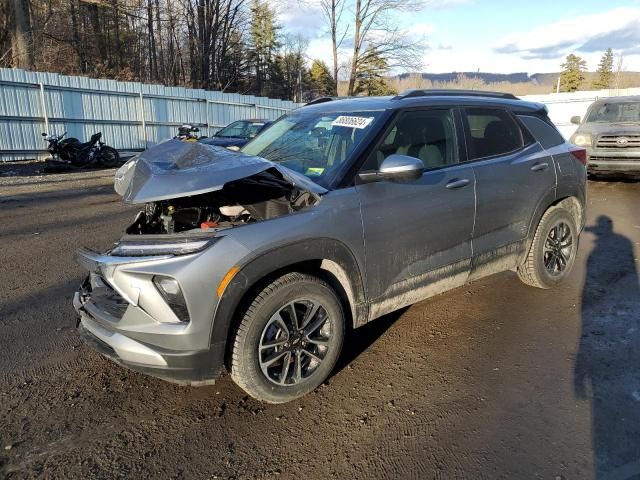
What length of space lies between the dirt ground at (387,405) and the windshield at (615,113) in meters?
8.92

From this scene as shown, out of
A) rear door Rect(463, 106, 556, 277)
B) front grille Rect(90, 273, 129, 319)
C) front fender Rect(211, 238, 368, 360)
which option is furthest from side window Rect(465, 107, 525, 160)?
front grille Rect(90, 273, 129, 319)

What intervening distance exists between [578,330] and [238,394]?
2753 mm

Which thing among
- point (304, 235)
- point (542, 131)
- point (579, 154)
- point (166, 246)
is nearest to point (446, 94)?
point (542, 131)

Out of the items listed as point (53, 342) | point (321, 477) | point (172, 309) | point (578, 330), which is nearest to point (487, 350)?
point (578, 330)

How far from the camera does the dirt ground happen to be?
94.7 inches

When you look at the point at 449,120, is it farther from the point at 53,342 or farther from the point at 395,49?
the point at 395,49

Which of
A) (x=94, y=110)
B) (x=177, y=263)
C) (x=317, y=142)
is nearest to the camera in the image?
(x=177, y=263)

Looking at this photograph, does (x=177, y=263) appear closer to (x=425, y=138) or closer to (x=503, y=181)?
(x=425, y=138)

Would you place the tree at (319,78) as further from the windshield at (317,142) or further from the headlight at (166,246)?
the headlight at (166,246)

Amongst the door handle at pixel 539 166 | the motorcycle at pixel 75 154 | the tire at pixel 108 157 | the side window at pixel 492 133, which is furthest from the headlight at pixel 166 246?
the tire at pixel 108 157

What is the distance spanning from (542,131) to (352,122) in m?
2.20

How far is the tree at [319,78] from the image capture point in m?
66.6

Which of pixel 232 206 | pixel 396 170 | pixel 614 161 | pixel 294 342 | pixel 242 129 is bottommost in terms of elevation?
pixel 294 342

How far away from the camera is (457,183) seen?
11.9ft
